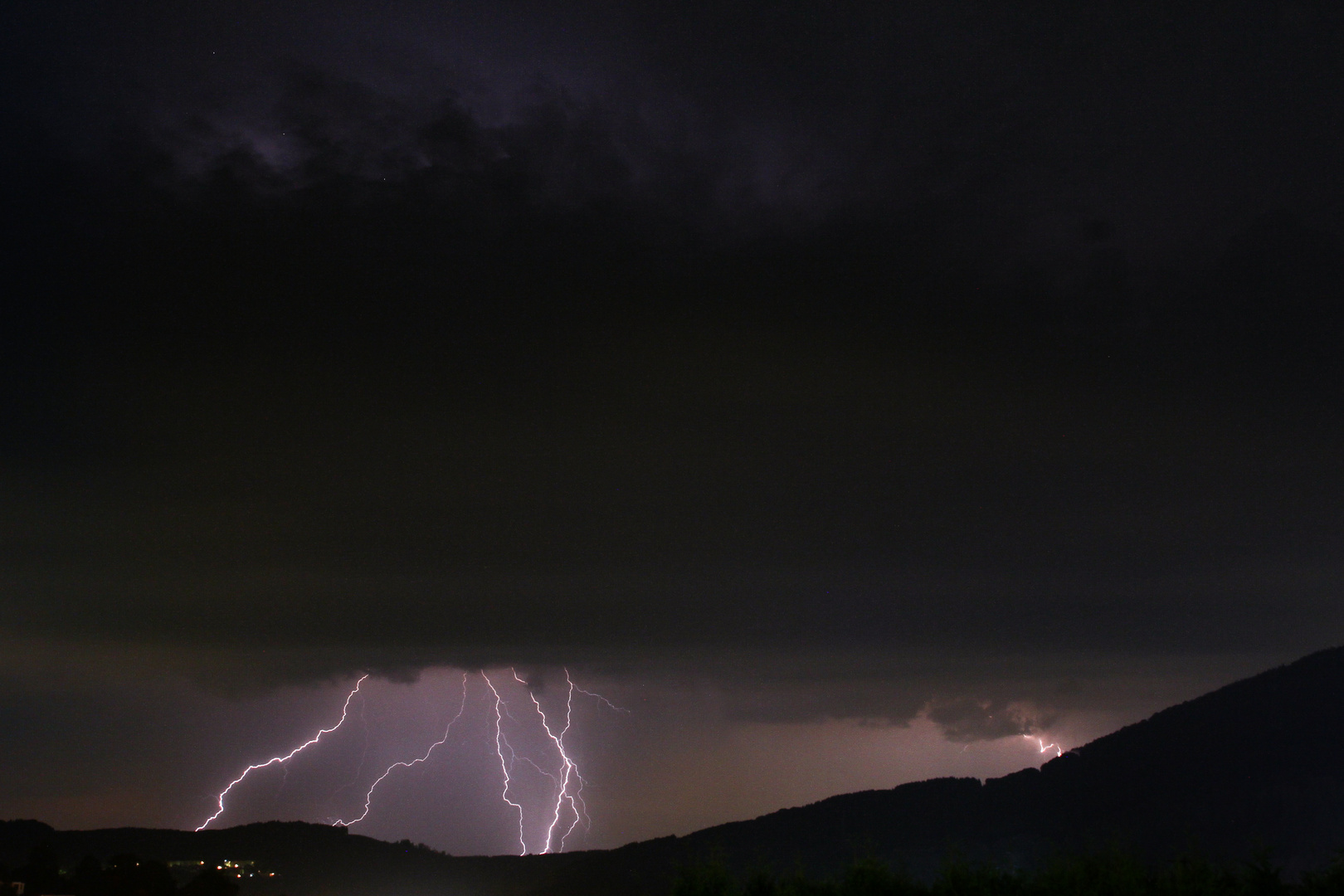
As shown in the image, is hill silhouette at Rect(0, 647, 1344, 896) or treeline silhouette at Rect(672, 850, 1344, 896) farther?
hill silhouette at Rect(0, 647, 1344, 896)

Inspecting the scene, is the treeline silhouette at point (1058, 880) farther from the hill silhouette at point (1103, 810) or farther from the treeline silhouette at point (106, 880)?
the hill silhouette at point (1103, 810)

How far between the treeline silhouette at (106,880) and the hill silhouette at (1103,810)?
67158 millimetres

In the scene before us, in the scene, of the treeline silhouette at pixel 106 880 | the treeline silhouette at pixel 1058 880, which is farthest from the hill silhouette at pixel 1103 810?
the treeline silhouette at pixel 1058 880

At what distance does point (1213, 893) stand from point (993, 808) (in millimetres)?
168669

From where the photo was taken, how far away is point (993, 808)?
174 m

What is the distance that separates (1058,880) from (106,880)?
159ft

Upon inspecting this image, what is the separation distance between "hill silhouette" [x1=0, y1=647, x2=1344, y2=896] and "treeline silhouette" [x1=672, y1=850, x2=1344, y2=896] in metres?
109

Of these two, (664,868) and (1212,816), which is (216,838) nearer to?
(664,868)

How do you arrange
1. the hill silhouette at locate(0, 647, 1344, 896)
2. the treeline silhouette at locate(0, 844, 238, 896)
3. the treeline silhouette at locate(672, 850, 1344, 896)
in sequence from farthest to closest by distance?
the hill silhouette at locate(0, 647, 1344, 896)
the treeline silhouette at locate(0, 844, 238, 896)
the treeline silhouette at locate(672, 850, 1344, 896)

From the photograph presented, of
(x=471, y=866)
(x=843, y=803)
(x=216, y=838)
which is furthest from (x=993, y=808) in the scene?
(x=216, y=838)

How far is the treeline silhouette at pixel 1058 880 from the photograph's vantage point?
1795 centimetres

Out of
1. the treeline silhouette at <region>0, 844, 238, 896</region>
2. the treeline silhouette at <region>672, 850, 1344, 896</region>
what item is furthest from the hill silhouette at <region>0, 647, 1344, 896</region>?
the treeline silhouette at <region>672, 850, 1344, 896</region>

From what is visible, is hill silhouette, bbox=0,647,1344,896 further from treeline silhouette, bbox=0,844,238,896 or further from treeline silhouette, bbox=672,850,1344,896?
treeline silhouette, bbox=672,850,1344,896

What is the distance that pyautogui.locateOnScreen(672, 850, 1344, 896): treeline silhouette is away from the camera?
1795 cm
